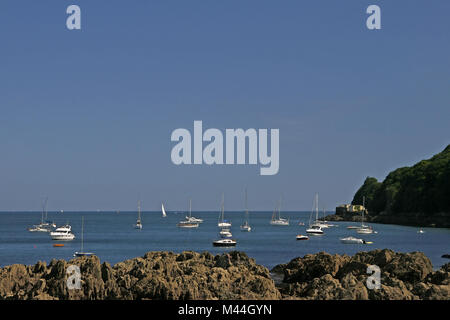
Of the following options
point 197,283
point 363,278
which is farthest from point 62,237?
point 363,278

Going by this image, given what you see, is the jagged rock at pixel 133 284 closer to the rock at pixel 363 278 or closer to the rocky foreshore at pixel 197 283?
the rocky foreshore at pixel 197 283

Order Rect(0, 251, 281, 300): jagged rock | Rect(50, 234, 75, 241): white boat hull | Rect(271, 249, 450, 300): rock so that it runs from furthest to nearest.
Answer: Rect(50, 234, 75, 241): white boat hull → Rect(0, 251, 281, 300): jagged rock → Rect(271, 249, 450, 300): rock

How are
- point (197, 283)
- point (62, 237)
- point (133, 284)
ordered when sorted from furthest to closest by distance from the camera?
point (62, 237), point (133, 284), point (197, 283)

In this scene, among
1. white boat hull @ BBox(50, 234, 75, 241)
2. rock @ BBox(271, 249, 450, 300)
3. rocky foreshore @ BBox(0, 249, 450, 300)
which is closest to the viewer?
rock @ BBox(271, 249, 450, 300)

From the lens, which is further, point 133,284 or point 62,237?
point 62,237

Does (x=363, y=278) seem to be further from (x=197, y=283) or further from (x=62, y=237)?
(x=62, y=237)

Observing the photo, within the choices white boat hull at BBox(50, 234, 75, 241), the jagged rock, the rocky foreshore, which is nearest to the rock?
the rocky foreshore

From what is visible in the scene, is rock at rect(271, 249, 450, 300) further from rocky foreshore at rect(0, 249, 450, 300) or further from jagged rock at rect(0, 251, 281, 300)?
jagged rock at rect(0, 251, 281, 300)

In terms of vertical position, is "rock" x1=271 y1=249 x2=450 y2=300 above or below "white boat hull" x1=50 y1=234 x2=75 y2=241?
above

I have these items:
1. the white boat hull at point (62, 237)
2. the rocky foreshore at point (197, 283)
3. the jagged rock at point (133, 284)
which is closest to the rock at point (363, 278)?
the rocky foreshore at point (197, 283)

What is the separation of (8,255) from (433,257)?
233 feet
